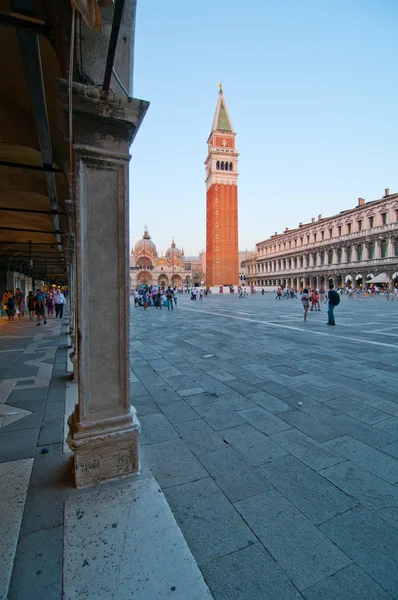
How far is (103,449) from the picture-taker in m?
2.04

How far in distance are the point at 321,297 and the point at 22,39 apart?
95.8ft

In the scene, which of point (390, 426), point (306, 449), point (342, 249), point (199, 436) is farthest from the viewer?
point (342, 249)

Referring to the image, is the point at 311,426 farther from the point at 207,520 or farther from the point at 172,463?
the point at 207,520

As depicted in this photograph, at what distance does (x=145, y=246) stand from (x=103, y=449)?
267 ft

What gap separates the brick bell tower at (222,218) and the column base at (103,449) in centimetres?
6118

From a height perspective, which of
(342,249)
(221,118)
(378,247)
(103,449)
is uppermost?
(221,118)

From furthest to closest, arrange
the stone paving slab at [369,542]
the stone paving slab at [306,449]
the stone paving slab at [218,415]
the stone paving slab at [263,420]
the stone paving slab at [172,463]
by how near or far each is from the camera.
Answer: the stone paving slab at [218,415], the stone paving slab at [263,420], the stone paving slab at [306,449], the stone paving slab at [172,463], the stone paving slab at [369,542]

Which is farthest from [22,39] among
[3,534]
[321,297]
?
[321,297]

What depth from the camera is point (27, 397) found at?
150 inches

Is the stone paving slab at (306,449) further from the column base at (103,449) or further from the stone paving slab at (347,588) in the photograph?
the column base at (103,449)

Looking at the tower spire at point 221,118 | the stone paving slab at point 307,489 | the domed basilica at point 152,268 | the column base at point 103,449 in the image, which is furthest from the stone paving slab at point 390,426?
the tower spire at point 221,118

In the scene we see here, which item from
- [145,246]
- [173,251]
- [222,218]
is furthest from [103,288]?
[173,251]

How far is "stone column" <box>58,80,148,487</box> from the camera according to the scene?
6.44 feet

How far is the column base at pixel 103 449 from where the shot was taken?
1996mm
